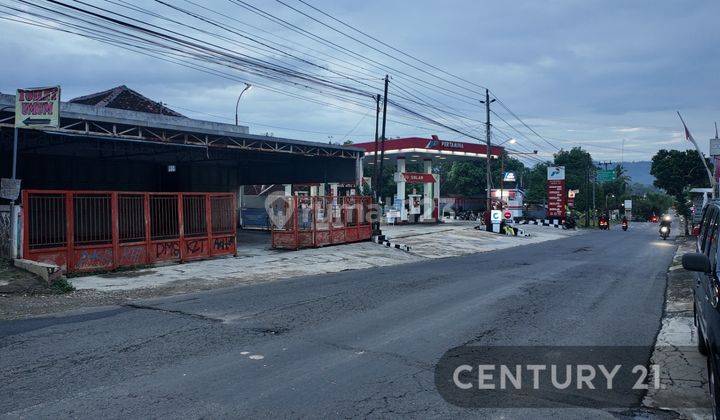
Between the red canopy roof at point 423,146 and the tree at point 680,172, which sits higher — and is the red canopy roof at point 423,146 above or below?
above

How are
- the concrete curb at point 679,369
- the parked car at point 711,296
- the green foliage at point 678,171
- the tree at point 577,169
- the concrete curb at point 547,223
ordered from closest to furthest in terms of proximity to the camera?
1. the parked car at point 711,296
2. the concrete curb at point 679,369
3. the green foliage at point 678,171
4. the concrete curb at point 547,223
5. the tree at point 577,169

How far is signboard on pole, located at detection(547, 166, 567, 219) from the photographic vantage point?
46406 mm

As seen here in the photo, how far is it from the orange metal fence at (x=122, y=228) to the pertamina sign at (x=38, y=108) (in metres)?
1.82

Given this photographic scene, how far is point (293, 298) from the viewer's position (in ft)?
34.2

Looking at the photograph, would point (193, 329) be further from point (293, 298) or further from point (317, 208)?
point (317, 208)

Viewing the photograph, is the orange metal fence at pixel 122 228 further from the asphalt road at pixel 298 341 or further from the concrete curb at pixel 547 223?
the concrete curb at pixel 547 223

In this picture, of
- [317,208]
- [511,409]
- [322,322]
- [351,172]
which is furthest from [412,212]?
[511,409]

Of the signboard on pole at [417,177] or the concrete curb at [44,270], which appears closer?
the concrete curb at [44,270]

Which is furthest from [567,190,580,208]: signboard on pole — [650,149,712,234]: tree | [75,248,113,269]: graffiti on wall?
[75,248,113,269]: graffiti on wall

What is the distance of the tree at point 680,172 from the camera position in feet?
119

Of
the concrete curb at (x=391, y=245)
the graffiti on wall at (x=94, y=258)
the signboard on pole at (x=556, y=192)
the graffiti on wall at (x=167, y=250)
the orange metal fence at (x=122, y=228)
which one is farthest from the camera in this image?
the signboard on pole at (x=556, y=192)

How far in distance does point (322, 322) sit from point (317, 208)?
1352 cm

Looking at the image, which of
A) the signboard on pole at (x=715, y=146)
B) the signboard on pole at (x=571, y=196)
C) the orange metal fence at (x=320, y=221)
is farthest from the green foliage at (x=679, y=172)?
the orange metal fence at (x=320, y=221)

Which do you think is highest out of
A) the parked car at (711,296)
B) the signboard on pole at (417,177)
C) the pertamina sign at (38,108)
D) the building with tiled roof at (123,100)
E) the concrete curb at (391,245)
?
the building with tiled roof at (123,100)
